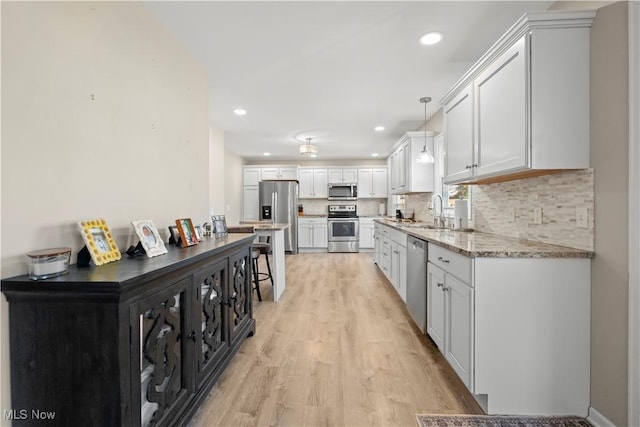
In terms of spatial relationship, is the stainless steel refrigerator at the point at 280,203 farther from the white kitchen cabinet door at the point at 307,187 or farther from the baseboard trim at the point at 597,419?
the baseboard trim at the point at 597,419

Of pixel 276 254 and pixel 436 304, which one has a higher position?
pixel 276 254

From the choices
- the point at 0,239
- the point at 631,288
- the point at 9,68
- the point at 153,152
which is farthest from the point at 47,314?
the point at 631,288

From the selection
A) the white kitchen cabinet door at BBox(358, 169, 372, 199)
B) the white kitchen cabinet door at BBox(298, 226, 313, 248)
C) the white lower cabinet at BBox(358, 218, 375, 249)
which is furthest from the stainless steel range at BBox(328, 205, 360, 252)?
the white kitchen cabinet door at BBox(358, 169, 372, 199)

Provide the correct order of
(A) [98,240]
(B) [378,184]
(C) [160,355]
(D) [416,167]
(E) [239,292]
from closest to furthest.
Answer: (C) [160,355] → (A) [98,240] → (E) [239,292] → (D) [416,167] → (B) [378,184]

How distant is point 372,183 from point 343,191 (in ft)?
2.56

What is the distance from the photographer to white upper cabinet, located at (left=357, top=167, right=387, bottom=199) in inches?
287

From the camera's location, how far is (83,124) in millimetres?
1381

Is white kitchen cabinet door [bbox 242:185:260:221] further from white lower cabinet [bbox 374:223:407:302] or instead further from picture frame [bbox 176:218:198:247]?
picture frame [bbox 176:218:198:247]

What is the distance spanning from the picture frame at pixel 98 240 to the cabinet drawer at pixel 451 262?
1.90m

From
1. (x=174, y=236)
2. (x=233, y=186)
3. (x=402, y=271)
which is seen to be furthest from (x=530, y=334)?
(x=233, y=186)

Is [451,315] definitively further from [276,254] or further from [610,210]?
[276,254]

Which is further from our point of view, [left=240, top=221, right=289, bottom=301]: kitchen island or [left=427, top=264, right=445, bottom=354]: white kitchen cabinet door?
[left=240, top=221, right=289, bottom=301]: kitchen island

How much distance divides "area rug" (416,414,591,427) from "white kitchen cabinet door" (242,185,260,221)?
6.27 metres

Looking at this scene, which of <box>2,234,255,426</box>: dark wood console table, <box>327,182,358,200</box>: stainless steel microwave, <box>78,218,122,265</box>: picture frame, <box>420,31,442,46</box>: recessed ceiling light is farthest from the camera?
<box>327,182,358,200</box>: stainless steel microwave
